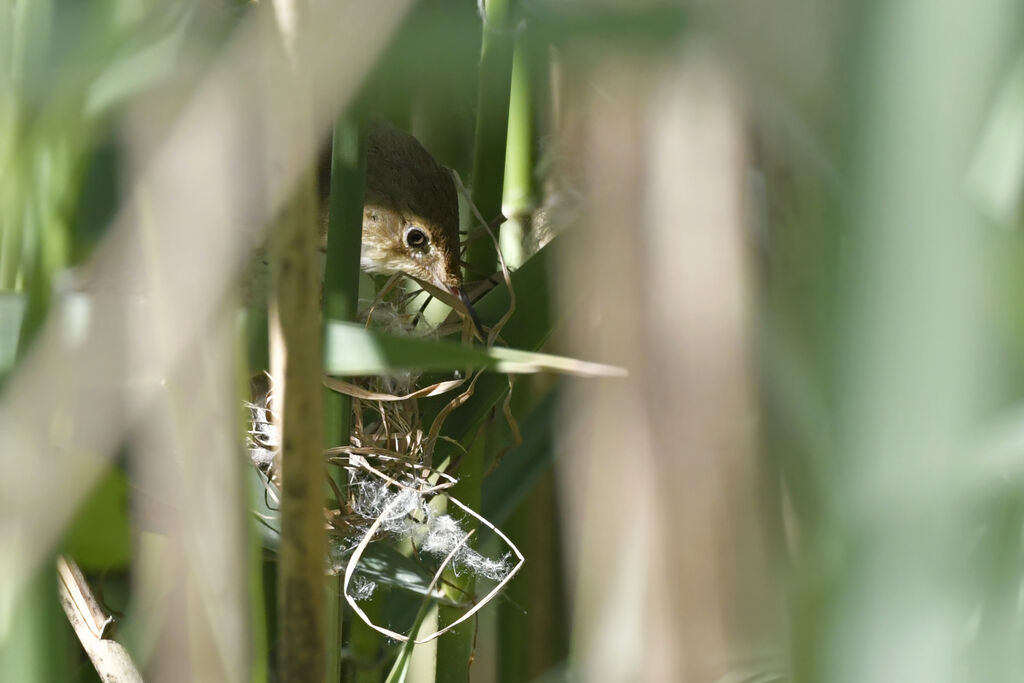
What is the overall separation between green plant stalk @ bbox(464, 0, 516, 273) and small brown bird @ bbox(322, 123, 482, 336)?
199mm

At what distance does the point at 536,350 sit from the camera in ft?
2.55

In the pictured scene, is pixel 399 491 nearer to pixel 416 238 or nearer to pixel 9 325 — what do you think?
pixel 9 325

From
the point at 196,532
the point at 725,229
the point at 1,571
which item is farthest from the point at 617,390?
the point at 1,571

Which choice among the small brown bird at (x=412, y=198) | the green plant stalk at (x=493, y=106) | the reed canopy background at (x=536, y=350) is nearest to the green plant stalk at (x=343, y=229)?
the reed canopy background at (x=536, y=350)

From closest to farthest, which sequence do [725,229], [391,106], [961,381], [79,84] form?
1. [961,381]
2. [725,229]
3. [79,84]
4. [391,106]

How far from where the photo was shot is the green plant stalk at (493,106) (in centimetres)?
77

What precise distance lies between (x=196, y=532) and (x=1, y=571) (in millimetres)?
106

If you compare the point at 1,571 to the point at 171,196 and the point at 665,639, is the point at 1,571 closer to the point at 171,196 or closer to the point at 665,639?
the point at 171,196

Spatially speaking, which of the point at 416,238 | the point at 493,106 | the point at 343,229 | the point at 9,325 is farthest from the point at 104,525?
the point at 416,238

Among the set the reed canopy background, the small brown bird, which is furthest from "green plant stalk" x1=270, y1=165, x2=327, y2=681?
the small brown bird

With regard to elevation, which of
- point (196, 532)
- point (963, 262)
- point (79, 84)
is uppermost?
point (79, 84)

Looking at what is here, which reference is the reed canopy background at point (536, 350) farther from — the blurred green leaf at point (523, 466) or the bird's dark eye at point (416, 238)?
the bird's dark eye at point (416, 238)

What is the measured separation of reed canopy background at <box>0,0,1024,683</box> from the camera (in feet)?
0.78

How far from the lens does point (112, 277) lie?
0.61 meters
